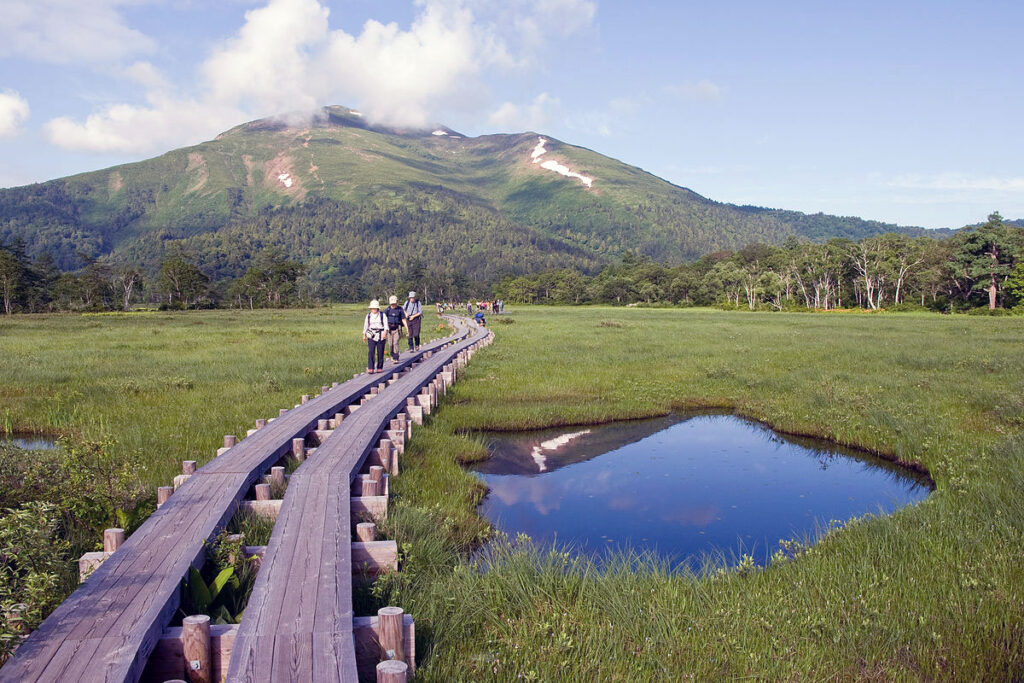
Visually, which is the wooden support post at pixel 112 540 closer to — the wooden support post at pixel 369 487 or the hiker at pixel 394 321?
the wooden support post at pixel 369 487

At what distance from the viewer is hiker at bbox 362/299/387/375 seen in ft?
46.8

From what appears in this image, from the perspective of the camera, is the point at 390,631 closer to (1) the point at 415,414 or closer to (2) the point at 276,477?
(2) the point at 276,477

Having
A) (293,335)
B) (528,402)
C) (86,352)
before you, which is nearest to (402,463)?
(528,402)

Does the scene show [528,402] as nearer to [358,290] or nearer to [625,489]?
[625,489]

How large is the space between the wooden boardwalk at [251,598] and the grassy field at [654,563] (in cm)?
63

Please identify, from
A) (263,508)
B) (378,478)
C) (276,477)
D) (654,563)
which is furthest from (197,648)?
(654,563)

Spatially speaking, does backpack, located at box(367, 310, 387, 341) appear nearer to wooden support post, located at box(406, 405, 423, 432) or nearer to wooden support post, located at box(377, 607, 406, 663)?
wooden support post, located at box(406, 405, 423, 432)

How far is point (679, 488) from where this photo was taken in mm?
9609

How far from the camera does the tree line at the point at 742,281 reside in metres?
64.8

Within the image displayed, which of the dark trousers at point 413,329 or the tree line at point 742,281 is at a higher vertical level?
the tree line at point 742,281

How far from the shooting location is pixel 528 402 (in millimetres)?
14445

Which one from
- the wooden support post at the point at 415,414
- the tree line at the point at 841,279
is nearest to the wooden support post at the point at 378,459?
the wooden support post at the point at 415,414

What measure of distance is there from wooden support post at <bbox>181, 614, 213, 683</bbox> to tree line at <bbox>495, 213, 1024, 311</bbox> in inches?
2897

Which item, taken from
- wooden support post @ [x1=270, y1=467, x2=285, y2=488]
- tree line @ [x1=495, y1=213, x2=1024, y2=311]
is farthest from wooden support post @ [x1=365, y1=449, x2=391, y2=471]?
tree line @ [x1=495, y1=213, x2=1024, y2=311]
